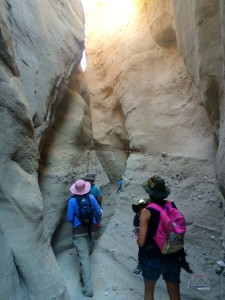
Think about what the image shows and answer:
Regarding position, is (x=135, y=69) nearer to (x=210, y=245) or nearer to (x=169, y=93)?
(x=169, y=93)

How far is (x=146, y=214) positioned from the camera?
2996 mm

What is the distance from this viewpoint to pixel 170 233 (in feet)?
9.55

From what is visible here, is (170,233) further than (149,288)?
No

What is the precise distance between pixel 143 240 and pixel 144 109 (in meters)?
4.61

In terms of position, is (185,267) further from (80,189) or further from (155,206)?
(80,189)

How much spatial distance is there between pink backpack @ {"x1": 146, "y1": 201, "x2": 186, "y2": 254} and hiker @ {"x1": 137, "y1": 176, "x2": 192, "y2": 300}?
0.06m

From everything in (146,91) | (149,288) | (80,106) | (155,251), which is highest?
(80,106)

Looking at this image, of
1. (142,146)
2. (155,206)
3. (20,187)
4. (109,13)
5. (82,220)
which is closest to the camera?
(155,206)

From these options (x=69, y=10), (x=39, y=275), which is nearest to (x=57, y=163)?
(x=39, y=275)

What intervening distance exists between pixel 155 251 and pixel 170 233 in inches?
11.5

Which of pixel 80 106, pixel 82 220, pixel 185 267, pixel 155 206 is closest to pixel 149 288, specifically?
pixel 185 267

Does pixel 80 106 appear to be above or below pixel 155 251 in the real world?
above

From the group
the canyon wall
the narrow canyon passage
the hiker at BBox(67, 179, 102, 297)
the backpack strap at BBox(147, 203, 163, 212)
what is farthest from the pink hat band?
the backpack strap at BBox(147, 203, 163, 212)

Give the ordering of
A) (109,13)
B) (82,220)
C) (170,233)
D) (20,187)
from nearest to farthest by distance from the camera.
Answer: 1. (170,233)
2. (20,187)
3. (82,220)
4. (109,13)
